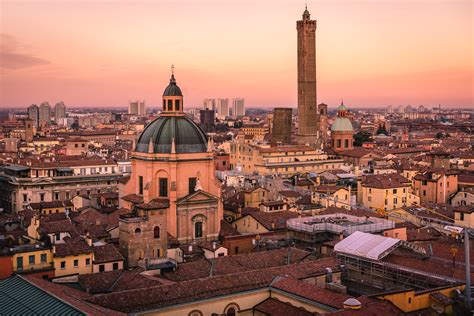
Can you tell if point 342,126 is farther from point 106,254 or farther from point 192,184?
point 106,254

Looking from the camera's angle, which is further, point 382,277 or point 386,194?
point 386,194

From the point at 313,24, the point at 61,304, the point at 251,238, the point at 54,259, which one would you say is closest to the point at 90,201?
the point at 251,238

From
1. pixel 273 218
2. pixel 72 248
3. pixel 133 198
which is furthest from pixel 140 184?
pixel 72 248

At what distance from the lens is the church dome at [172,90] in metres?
42.3

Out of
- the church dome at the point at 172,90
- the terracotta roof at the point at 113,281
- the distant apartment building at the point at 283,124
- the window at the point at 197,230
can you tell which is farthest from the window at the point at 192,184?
the distant apartment building at the point at 283,124

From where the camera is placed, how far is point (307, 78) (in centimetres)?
9531

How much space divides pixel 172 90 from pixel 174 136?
143 inches

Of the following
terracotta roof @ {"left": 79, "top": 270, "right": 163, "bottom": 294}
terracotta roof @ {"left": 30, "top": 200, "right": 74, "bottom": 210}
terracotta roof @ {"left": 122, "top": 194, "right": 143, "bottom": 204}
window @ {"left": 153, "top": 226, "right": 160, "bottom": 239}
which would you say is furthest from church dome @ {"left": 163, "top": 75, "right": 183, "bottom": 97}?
terracotta roof @ {"left": 79, "top": 270, "right": 163, "bottom": 294}

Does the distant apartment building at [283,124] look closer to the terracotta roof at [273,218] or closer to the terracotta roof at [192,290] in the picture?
the terracotta roof at [273,218]

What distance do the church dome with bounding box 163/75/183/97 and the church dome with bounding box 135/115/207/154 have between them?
1.56m

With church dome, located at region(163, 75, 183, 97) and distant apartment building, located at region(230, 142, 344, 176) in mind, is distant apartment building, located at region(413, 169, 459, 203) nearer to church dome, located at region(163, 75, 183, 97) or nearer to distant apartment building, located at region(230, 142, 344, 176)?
distant apartment building, located at region(230, 142, 344, 176)

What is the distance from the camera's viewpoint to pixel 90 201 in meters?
51.0

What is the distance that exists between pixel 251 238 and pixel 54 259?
12.5 meters

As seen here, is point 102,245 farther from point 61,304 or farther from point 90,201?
point 90,201
